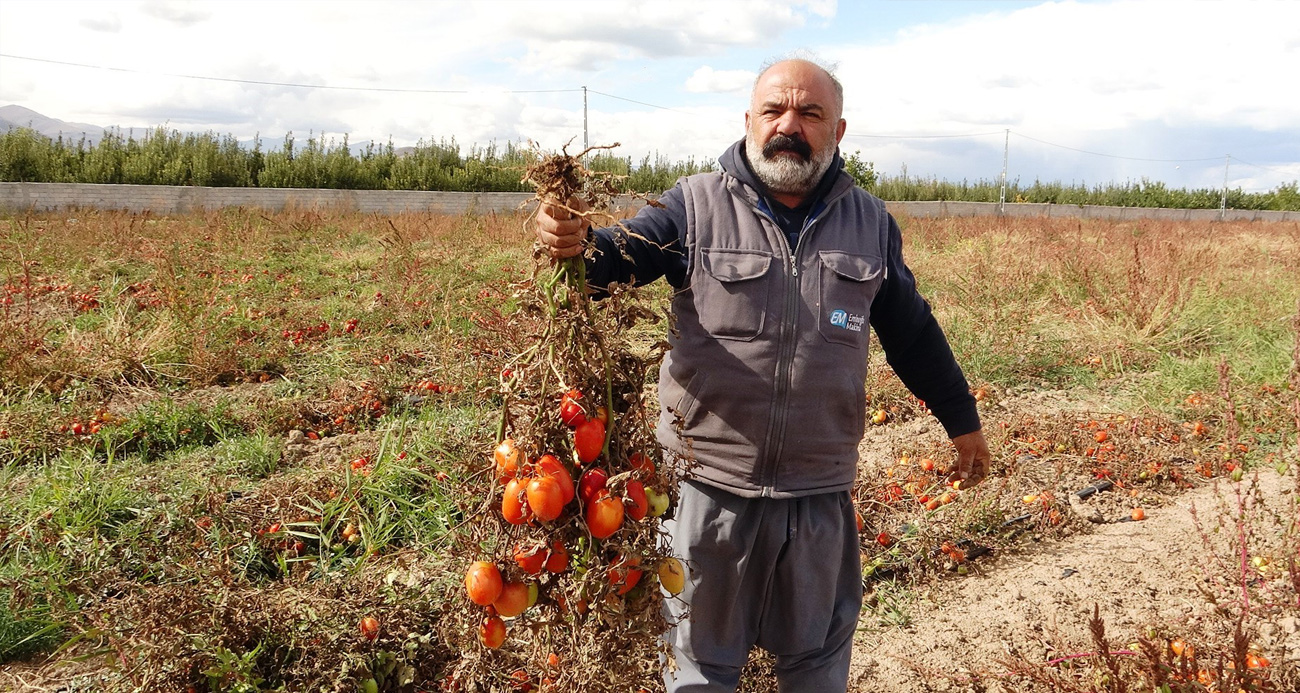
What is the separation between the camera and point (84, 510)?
3.27 m

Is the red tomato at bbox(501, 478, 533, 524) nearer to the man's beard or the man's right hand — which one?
the man's right hand

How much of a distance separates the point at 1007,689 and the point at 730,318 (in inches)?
53.8

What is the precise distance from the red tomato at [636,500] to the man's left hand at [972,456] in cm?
142

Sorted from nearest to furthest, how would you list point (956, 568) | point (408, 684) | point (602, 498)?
point (602, 498) < point (408, 684) < point (956, 568)

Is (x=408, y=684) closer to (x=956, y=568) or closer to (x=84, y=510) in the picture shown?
(x=84, y=510)

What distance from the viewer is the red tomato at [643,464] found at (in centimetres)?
155

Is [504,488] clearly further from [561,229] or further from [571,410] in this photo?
[561,229]

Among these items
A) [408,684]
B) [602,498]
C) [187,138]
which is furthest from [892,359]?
[187,138]

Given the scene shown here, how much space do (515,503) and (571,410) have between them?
19 cm

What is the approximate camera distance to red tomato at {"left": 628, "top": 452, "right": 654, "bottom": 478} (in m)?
1.55

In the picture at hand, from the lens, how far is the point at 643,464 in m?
1.56

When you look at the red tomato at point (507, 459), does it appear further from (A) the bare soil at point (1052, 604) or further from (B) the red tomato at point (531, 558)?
(A) the bare soil at point (1052, 604)

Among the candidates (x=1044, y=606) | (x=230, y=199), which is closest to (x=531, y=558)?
(x=1044, y=606)

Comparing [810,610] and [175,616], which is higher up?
[810,610]
